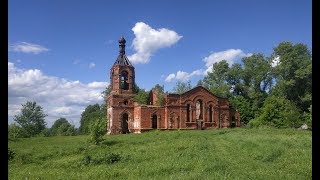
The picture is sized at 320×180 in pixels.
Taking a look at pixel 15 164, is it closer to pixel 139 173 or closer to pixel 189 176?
pixel 139 173

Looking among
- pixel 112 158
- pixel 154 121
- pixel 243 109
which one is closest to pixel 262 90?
pixel 243 109

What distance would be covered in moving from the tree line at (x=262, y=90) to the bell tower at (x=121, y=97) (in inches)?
55.3

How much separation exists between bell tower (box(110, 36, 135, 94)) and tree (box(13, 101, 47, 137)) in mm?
23084

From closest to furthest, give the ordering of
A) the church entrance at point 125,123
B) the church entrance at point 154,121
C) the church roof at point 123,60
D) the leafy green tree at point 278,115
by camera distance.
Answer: the leafy green tree at point 278,115 < the church entrance at point 154,121 < the church entrance at point 125,123 < the church roof at point 123,60

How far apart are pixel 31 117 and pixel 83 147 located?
41.2 meters

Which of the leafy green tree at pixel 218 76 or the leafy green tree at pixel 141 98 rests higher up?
the leafy green tree at pixel 218 76

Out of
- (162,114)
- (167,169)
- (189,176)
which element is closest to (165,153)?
(167,169)

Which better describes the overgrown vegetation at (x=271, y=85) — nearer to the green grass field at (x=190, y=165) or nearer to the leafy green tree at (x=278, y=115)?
the leafy green tree at (x=278, y=115)

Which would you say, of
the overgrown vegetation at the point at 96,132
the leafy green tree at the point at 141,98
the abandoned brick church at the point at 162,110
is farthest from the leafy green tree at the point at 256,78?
the overgrown vegetation at the point at 96,132

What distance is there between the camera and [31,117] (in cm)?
6041

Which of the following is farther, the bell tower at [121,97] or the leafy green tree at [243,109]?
the leafy green tree at [243,109]

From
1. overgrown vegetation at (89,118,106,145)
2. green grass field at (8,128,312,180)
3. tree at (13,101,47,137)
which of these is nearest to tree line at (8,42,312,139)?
tree at (13,101,47,137)

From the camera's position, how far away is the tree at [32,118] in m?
59.2
